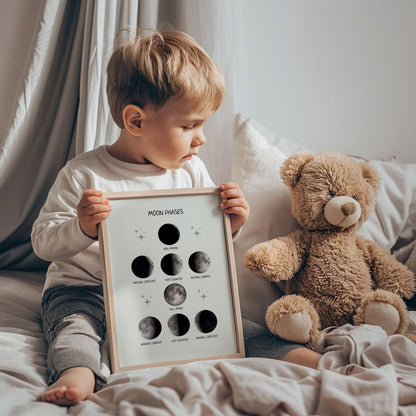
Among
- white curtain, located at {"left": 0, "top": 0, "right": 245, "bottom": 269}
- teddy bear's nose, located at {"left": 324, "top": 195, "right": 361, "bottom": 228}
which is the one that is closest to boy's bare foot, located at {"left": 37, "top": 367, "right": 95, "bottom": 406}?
teddy bear's nose, located at {"left": 324, "top": 195, "right": 361, "bottom": 228}

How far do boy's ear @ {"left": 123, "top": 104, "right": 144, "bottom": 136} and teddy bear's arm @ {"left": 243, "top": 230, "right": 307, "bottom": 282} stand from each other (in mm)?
363

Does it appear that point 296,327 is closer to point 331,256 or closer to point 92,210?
point 331,256

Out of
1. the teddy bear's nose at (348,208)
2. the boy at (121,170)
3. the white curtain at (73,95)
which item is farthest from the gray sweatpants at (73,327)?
the teddy bear's nose at (348,208)

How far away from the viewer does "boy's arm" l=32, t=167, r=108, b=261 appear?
97cm

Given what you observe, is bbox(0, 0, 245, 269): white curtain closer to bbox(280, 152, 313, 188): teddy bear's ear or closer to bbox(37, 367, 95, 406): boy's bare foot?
bbox(280, 152, 313, 188): teddy bear's ear

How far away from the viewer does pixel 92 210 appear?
35.3 inches

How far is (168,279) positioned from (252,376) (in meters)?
0.27

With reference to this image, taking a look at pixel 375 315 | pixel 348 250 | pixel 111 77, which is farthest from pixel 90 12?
pixel 375 315

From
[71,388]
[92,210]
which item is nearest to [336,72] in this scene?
[92,210]

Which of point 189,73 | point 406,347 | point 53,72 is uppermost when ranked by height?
point 53,72

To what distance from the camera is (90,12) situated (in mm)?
1412

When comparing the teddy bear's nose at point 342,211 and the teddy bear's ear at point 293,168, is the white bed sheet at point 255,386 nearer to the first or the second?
the teddy bear's nose at point 342,211

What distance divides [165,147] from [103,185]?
179 mm

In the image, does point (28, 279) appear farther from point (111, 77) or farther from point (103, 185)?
point (111, 77)
